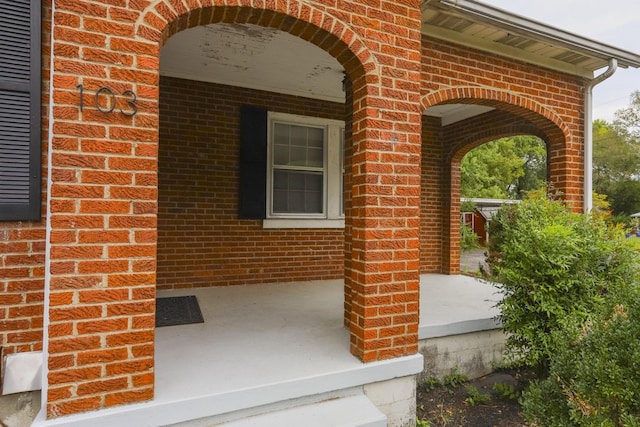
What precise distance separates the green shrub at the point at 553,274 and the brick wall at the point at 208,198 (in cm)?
297

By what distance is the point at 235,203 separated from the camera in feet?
15.8

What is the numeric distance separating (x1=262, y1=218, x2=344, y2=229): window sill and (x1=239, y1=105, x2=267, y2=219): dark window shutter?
0.65 feet

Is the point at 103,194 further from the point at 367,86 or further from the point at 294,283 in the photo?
the point at 294,283

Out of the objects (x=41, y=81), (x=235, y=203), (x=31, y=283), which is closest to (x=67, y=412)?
(x=31, y=283)

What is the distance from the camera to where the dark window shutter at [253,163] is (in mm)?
4746

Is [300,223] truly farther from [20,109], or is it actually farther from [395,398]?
[20,109]

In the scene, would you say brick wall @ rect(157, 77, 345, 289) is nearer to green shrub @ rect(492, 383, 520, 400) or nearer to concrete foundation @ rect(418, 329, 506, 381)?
concrete foundation @ rect(418, 329, 506, 381)

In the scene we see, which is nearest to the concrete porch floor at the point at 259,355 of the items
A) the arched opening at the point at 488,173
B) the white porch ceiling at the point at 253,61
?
the white porch ceiling at the point at 253,61

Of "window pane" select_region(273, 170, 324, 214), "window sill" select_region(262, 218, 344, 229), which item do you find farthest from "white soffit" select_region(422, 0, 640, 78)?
"window sill" select_region(262, 218, 344, 229)

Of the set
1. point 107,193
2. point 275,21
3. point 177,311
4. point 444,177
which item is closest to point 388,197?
point 275,21

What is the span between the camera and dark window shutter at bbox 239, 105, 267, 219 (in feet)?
15.6

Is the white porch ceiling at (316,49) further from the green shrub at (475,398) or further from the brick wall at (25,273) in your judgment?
the green shrub at (475,398)

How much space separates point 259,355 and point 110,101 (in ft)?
6.37

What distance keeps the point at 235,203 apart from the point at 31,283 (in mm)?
2784
